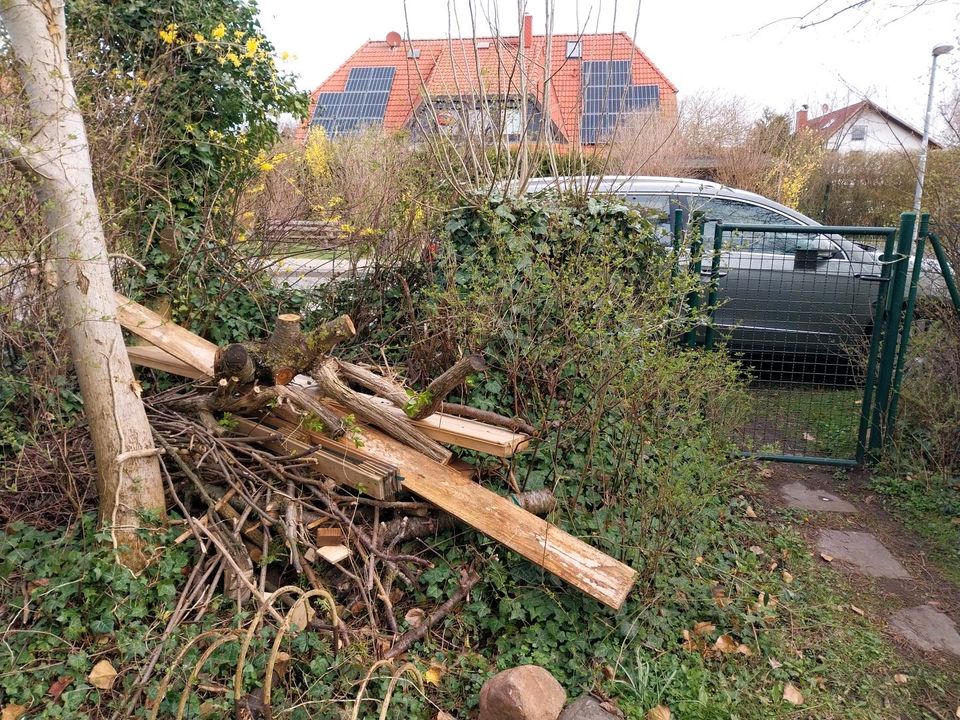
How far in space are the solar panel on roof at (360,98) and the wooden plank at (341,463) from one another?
706 inches

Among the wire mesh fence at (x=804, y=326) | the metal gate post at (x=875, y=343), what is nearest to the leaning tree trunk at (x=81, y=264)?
the wire mesh fence at (x=804, y=326)

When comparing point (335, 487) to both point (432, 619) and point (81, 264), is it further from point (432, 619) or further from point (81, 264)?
point (81, 264)

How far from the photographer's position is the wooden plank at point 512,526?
321cm

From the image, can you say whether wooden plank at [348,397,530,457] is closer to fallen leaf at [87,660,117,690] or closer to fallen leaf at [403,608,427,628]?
fallen leaf at [403,608,427,628]

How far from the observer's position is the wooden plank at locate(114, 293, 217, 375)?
4141mm

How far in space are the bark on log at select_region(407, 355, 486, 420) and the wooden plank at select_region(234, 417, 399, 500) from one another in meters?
0.38

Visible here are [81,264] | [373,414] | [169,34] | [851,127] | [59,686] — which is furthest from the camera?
[851,127]

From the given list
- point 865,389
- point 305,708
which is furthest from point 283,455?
point 865,389

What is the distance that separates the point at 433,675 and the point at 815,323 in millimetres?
4644

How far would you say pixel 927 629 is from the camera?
12.0 ft

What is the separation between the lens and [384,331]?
212 inches

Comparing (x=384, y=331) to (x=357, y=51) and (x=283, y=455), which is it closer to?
(x=283, y=455)

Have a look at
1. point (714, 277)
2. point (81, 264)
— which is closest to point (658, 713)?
point (81, 264)

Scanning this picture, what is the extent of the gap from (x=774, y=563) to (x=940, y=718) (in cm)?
118
